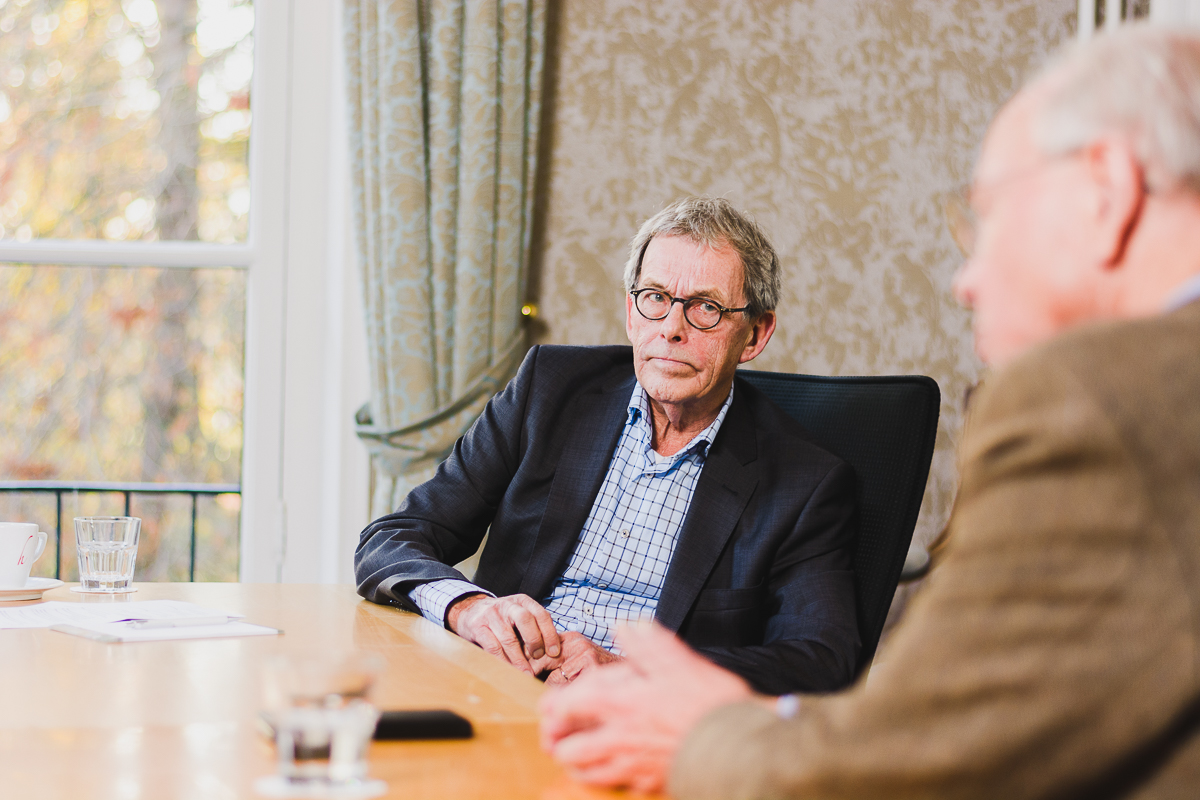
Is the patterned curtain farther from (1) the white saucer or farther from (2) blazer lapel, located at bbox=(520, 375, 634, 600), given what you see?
(1) the white saucer

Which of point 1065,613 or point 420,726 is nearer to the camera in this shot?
point 1065,613

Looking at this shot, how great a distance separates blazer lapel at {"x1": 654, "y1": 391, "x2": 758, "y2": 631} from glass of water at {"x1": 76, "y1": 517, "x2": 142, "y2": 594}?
787 mm

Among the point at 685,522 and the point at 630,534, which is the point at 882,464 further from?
the point at 630,534

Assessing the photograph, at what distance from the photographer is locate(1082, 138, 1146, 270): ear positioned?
0.65 meters

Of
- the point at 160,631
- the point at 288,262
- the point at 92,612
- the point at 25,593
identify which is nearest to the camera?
the point at 160,631

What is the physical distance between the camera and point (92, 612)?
1.38 metres

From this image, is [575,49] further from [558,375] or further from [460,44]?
[558,375]

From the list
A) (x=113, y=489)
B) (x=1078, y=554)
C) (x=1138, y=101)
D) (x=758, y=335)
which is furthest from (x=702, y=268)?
(x=113, y=489)

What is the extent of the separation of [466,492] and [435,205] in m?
0.93

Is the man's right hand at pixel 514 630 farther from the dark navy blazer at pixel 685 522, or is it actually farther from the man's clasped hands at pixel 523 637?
the dark navy blazer at pixel 685 522

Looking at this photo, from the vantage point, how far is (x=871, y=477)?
173 centimetres

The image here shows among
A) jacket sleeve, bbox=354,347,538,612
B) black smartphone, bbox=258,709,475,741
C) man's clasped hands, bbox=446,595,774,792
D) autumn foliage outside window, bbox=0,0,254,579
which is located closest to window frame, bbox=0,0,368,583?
autumn foliage outside window, bbox=0,0,254,579

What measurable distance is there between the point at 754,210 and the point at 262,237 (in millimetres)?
1273

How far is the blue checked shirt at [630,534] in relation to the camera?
178 centimetres
